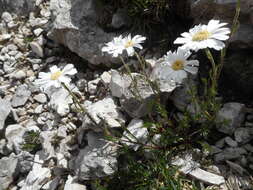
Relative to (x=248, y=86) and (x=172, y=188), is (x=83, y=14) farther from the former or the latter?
(x=172, y=188)

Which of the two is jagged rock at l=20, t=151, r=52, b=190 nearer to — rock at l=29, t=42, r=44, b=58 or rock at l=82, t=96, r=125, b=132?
rock at l=82, t=96, r=125, b=132

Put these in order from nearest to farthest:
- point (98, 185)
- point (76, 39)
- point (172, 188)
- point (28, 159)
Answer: point (172, 188)
point (98, 185)
point (28, 159)
point (76, 39)

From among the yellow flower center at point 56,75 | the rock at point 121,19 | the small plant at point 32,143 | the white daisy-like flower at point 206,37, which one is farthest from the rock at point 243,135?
the small plant at point 32,143

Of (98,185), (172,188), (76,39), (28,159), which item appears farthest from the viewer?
(76,39)

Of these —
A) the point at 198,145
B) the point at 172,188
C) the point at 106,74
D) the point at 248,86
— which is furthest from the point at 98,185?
the point at 248,86

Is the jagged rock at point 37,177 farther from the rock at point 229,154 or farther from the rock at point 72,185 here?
the rock at point 229,154

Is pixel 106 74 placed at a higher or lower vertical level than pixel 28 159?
higher

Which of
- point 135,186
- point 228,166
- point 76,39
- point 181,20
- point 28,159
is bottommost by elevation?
point 28,159

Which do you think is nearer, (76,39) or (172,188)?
(172,188)

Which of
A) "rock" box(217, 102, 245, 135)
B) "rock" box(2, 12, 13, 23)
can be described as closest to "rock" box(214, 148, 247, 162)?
"rock" box(217, 102, 245, 135)
